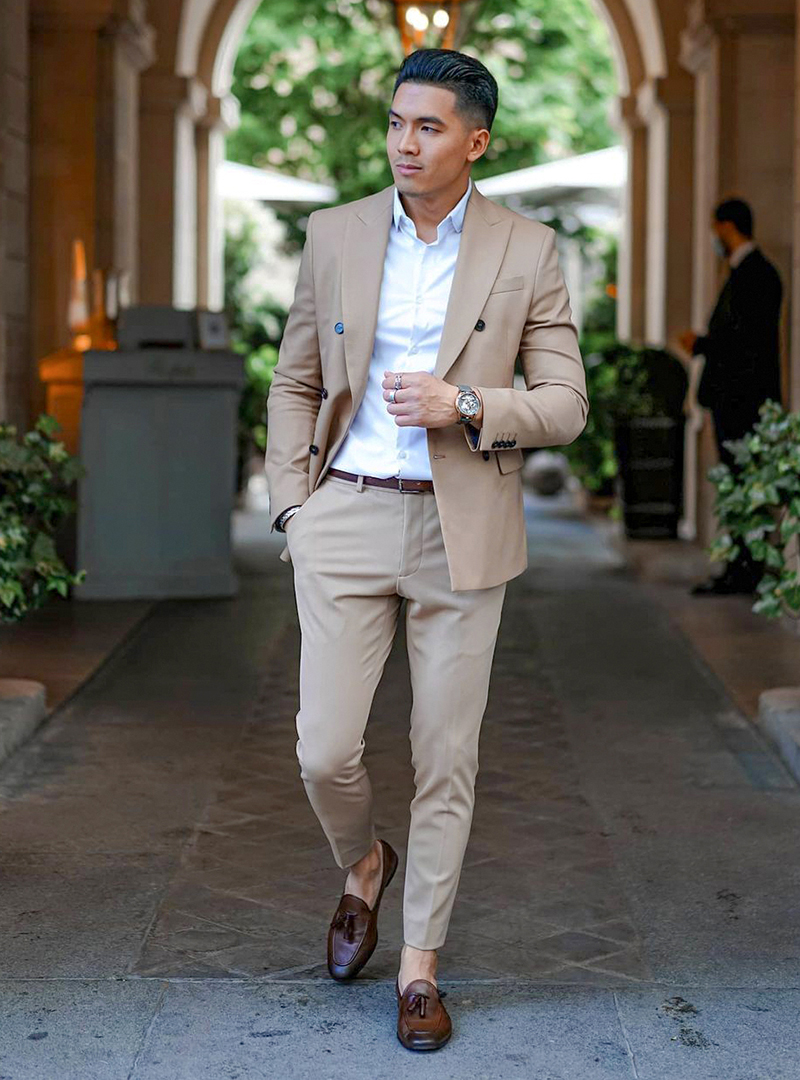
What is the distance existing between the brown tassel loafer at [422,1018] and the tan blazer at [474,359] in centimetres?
Result: 84

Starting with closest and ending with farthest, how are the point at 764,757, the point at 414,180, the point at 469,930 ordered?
1. the point at 414,180
2. the point at 469,930
3. the point at 764,757

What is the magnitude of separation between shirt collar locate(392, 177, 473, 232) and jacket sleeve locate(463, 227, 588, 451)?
0.18 m

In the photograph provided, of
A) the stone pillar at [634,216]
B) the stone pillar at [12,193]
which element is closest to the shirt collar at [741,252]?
the stone pillar at [12,193]

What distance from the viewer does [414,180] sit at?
3623 millimetres

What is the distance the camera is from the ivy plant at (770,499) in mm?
6266

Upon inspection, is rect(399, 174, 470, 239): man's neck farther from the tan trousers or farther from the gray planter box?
the gray planter box

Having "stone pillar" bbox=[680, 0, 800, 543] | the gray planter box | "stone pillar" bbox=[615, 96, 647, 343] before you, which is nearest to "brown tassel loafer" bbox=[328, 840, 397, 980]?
the gray planter box

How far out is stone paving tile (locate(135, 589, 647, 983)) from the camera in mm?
4285

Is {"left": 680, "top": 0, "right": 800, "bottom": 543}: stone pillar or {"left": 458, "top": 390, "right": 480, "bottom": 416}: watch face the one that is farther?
{"left": 680, "top": 0, "right": 800, "bottom": 543}: stone pillar

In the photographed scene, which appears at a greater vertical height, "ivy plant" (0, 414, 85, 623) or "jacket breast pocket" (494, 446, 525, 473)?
"jacket breast pocket" (494, 446, 525, 473)

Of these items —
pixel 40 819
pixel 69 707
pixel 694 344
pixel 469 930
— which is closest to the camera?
pixel 469 930

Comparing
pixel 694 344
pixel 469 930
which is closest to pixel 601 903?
pixel 469 930

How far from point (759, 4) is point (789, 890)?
26.8 feet

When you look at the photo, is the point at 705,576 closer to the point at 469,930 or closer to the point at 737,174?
the point at 737,174
